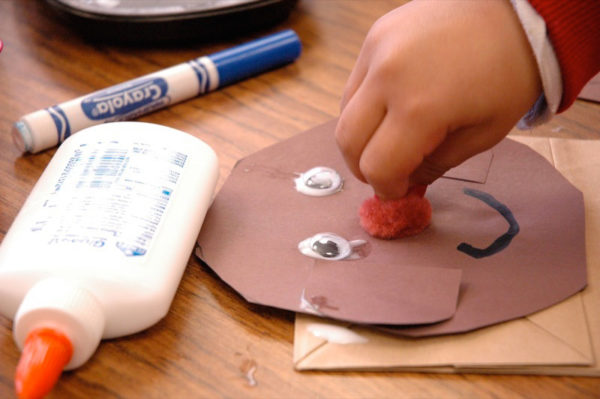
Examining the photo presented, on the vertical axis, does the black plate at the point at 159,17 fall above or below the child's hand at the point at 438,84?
below

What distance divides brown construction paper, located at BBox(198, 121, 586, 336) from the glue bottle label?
0.18ft

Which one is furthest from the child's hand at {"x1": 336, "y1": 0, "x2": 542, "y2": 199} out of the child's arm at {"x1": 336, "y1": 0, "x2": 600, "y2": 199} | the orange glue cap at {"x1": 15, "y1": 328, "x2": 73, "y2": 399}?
the orange glue cap at {"x1": 15, "y1": 328, "x2": 73, "y2": 399}

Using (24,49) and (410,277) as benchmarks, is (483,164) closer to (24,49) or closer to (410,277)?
(410,277)

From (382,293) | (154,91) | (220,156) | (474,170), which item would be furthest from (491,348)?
(154,91)

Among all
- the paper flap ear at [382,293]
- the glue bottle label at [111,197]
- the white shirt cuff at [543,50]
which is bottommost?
the paper flap ear at [382,293]

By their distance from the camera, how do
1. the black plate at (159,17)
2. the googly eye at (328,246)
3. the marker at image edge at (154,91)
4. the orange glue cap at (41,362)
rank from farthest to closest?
the black plate at (159,17) < the marker at image edge at (154,91) < the googly eye at (328,246) < the orange glue cap at (41,362)

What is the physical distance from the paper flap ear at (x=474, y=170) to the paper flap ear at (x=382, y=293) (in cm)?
12

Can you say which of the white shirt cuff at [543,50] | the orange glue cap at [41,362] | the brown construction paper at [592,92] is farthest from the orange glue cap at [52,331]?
the brown construction paper at [592,92]

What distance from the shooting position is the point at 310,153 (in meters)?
0.57

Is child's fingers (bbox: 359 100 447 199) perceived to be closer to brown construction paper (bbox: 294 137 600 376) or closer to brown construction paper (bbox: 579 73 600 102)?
brown construction paper (bbox: 294 137 600 376)

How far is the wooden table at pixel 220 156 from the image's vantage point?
390 mm

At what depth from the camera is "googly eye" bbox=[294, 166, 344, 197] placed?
21.0 inches

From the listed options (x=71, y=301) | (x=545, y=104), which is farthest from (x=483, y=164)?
(x=71, y=301)

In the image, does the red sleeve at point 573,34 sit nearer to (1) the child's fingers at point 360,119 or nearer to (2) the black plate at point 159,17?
(1) the child's fingers at point 360,119
